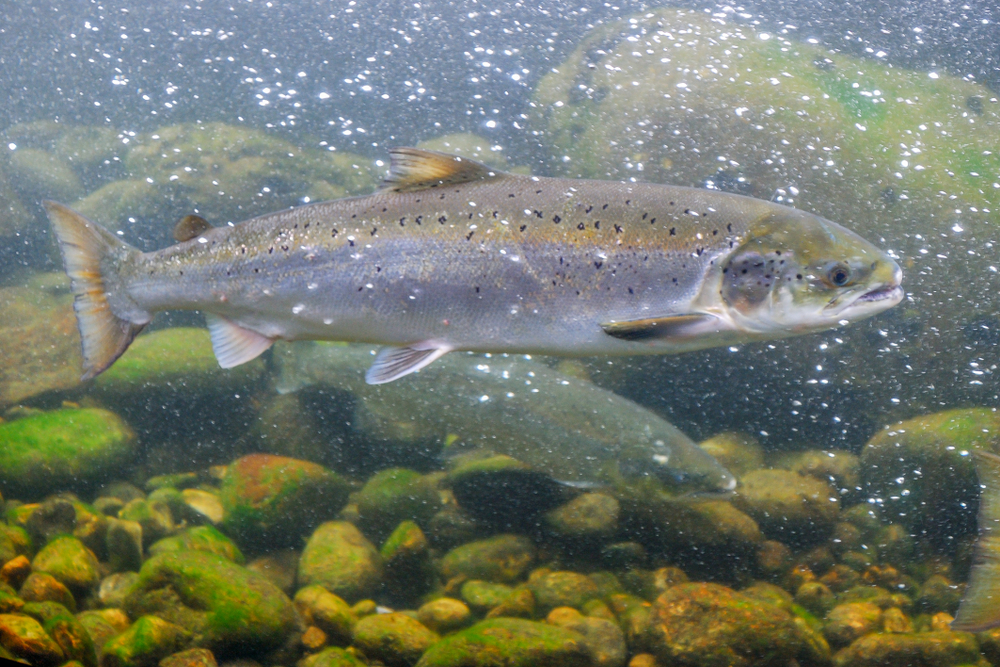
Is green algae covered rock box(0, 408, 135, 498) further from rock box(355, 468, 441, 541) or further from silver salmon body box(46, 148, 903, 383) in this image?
rock box(355, 468, 441, 541)

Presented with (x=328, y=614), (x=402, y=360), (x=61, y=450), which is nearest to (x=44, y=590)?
(x=328, y=614)

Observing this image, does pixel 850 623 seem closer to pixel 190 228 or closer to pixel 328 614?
pixel 328 614

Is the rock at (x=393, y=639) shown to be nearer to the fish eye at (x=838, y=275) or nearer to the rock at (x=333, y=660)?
the rock at (x=333, y=660)

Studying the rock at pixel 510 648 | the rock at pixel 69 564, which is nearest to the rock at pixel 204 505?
the rock at pixel 69 564

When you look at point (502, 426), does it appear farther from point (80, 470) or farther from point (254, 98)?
point (254, 98)

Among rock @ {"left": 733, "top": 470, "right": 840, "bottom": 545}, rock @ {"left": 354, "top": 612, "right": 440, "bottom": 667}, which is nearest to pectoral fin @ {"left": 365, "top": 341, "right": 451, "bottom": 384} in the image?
rock @ {"left": 354, "top": 612, "right": 440, "bottom": 667}

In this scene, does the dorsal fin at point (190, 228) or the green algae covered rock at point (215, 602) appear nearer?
the green algae covered rock at point (215, 602)
